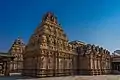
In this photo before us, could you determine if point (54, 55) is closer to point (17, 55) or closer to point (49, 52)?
point (49, 52)

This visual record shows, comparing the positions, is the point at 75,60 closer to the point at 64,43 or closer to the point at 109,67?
the point at 64,43

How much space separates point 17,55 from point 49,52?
28.2 meters

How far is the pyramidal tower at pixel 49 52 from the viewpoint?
3073 cm

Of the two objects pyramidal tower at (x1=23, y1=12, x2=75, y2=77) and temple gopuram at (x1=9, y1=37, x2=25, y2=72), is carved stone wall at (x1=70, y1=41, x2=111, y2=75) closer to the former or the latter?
pyramidal tower at (x1=23, y1=12, x2=75, y2=77)

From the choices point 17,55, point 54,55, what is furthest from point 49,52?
point 17,55

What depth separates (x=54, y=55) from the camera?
33281mm

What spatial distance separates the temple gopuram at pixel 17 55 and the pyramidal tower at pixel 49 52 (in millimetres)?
20218

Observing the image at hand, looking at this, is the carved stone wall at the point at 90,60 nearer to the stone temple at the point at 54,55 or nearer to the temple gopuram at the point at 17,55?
the stone temple at the point at 54,55

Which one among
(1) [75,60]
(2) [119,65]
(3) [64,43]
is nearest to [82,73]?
(1) [75,60]

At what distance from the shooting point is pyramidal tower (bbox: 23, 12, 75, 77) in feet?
101

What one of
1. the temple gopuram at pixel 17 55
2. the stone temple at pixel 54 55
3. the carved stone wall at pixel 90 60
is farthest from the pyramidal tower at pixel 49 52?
the temple gopuram at pixel 17 55

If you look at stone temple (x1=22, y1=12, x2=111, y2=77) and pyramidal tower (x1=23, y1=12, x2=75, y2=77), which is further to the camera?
stone temple (x1=22, y1=12, x2=111, y2=77)

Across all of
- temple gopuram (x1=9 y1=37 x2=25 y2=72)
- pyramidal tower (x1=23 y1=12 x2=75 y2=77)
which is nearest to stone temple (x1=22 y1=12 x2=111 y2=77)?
pyramidal tower (x1=23 y1=12 x2=75 y2=77)

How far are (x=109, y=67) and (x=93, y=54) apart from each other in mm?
10800
